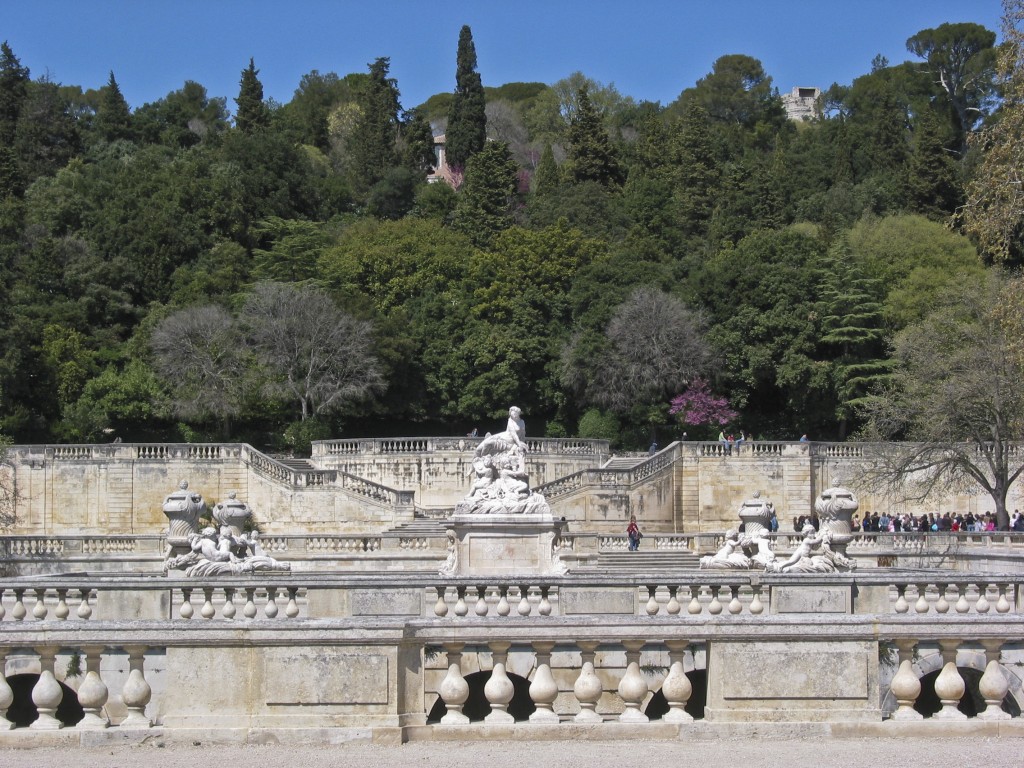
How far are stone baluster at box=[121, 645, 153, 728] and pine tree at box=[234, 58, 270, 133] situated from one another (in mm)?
73323

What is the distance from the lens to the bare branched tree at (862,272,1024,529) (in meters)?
40.5

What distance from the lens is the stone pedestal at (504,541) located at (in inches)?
1093

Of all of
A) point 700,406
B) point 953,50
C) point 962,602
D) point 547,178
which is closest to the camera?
point 962,602

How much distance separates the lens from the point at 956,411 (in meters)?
40.9

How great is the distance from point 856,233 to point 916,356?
20473 mm

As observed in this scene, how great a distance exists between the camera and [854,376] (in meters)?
54.2

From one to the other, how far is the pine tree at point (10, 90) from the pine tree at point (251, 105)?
11.0m

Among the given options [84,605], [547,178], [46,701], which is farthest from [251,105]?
[46,701]

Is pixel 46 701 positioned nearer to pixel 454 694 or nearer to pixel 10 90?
pixel 454 694

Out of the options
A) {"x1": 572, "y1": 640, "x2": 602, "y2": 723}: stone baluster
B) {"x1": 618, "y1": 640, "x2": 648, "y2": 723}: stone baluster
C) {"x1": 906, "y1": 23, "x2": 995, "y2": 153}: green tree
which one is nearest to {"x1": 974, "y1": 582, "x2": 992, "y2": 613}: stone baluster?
{"x1": 618, "y1": 640, "x2": 648, "y2": 723}: stone baluster

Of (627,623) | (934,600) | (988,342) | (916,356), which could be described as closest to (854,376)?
(916,356)

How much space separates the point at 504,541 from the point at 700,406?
27603mm

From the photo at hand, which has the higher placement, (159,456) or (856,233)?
(856,233)

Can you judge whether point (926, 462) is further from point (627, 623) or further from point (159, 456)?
point (627, 623)
